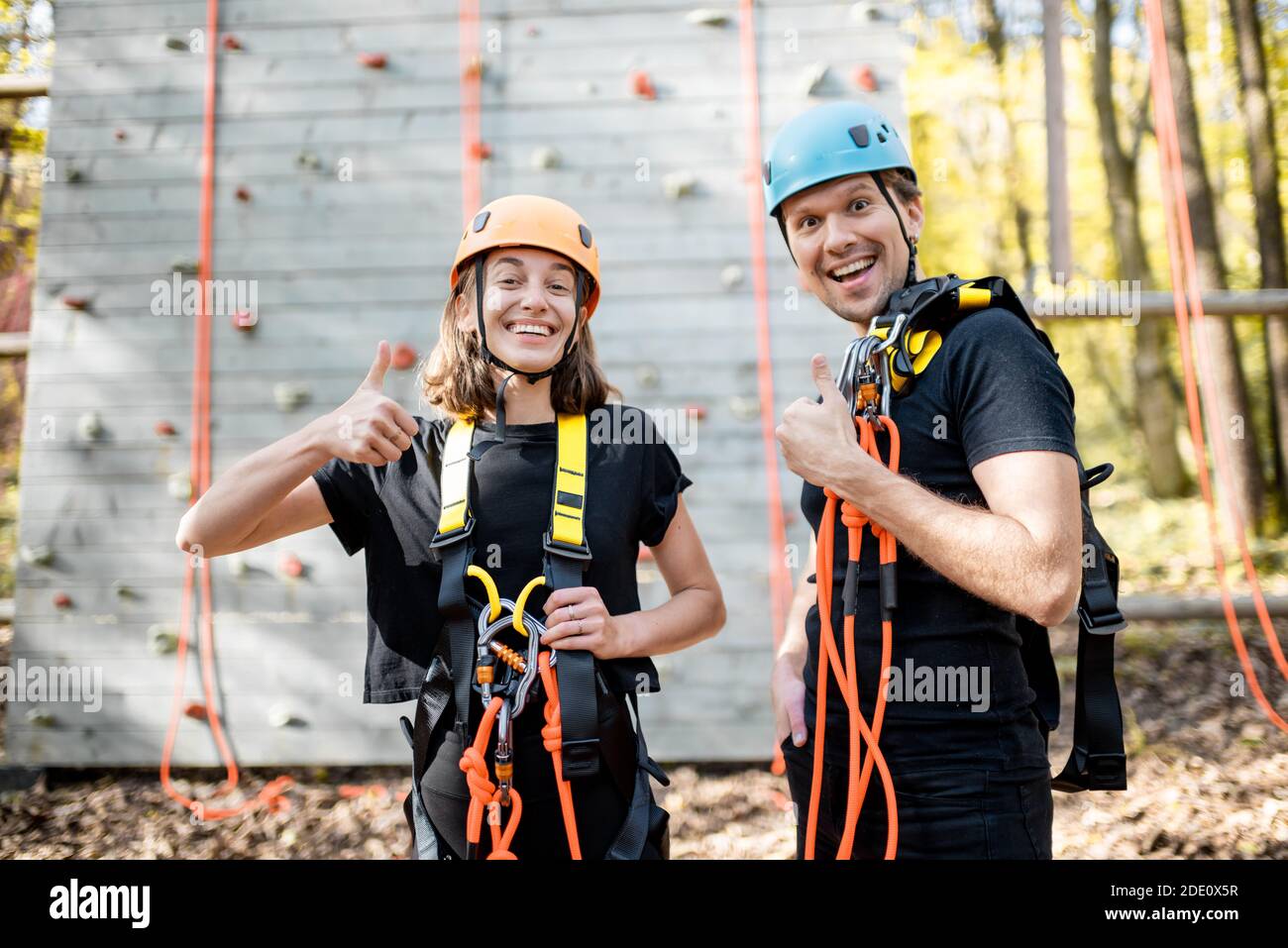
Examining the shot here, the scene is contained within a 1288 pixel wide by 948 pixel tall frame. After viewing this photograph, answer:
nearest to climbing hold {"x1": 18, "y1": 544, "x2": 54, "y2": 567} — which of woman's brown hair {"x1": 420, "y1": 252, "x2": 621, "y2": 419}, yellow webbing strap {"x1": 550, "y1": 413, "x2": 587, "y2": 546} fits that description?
woman's brown hair {"x1": 420, "y1": 252, "x2": 621, "y2": 419}

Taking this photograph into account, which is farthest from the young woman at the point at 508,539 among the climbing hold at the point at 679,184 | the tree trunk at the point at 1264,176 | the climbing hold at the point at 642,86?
the tree trunk at the point at 1264,176

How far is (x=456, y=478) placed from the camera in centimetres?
202

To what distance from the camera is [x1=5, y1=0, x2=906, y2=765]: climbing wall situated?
469 cm

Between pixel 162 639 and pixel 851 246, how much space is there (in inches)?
173

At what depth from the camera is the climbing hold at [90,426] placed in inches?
192

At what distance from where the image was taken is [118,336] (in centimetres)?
492

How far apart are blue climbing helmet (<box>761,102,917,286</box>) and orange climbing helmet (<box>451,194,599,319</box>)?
527 mm

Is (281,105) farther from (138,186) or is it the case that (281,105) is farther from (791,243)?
(791,243)

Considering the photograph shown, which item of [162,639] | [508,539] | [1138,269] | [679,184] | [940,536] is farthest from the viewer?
[1138,269]

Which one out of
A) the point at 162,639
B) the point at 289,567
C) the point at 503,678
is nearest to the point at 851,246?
the point at 503,678

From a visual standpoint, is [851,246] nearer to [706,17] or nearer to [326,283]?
[706,17]

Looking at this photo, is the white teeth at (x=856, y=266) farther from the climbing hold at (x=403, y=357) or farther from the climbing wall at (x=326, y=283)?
the climbing hold at (x=403, y=357)

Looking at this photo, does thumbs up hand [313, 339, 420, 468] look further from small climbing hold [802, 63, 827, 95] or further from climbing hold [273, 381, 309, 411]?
small climbing hold [802, 63, 827, 95]
